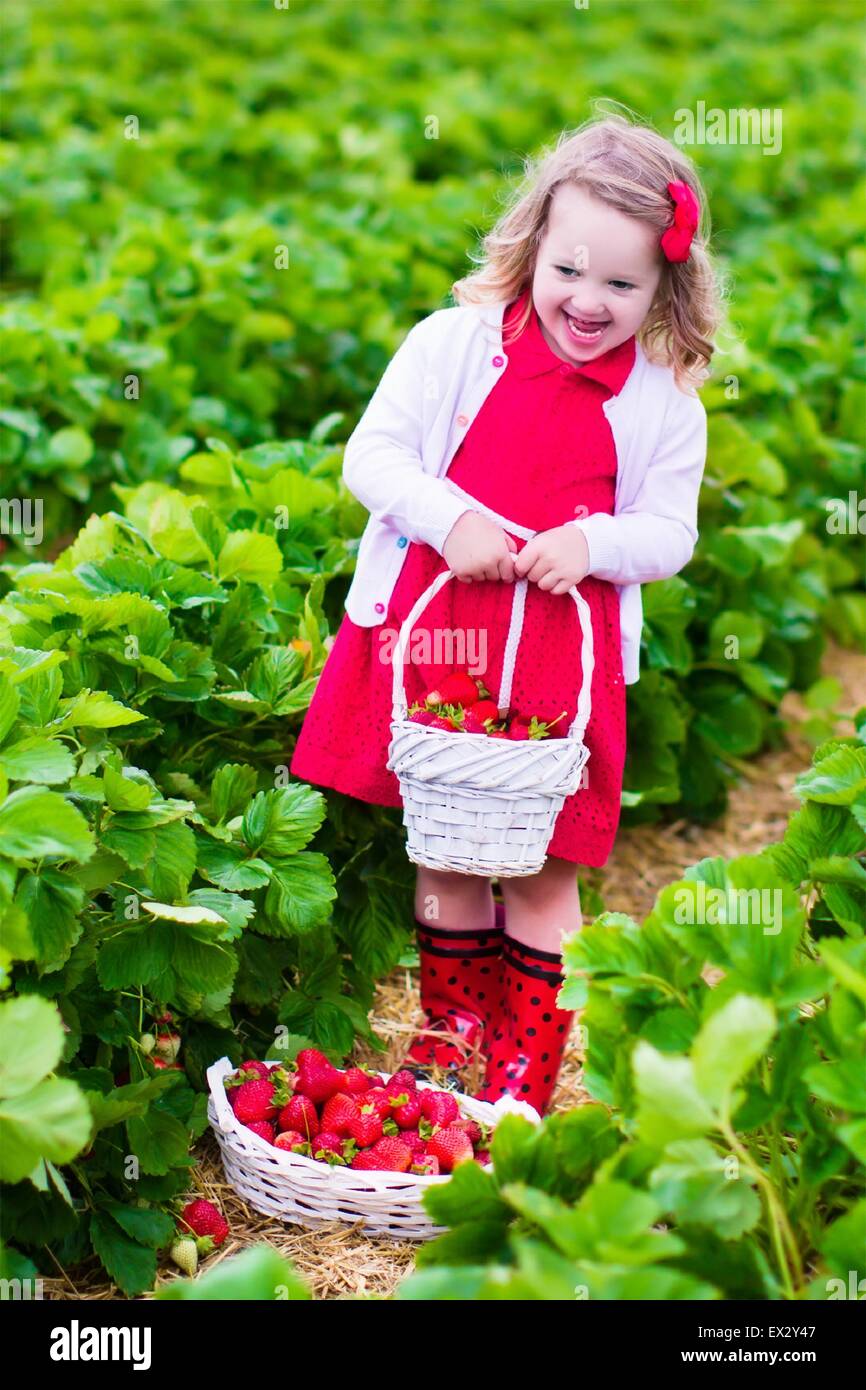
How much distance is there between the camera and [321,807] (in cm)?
255

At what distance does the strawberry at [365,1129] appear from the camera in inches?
100

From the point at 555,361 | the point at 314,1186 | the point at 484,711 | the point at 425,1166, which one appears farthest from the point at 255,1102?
the point at 555,361

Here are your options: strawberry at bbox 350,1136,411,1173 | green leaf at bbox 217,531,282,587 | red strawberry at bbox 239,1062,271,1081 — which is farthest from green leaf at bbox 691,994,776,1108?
green leaf at bbox 217,531,282,587

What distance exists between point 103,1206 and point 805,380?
3.56m

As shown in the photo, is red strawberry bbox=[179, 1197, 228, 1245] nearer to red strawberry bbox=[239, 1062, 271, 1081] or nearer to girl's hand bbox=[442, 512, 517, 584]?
red strawberry bbox=[239, 1062, 271, 1081]

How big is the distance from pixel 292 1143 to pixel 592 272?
4.66 feet

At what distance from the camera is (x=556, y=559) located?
99.0 inches

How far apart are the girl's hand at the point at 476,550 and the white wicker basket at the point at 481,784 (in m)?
0.04

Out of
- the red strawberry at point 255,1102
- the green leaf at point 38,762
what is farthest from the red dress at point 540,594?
the green leaf at point 38,762

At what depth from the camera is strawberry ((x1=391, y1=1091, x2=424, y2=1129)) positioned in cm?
261

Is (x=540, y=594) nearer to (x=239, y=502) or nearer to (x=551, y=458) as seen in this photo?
(x=551, y=458)

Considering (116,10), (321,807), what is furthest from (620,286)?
(116,10)
